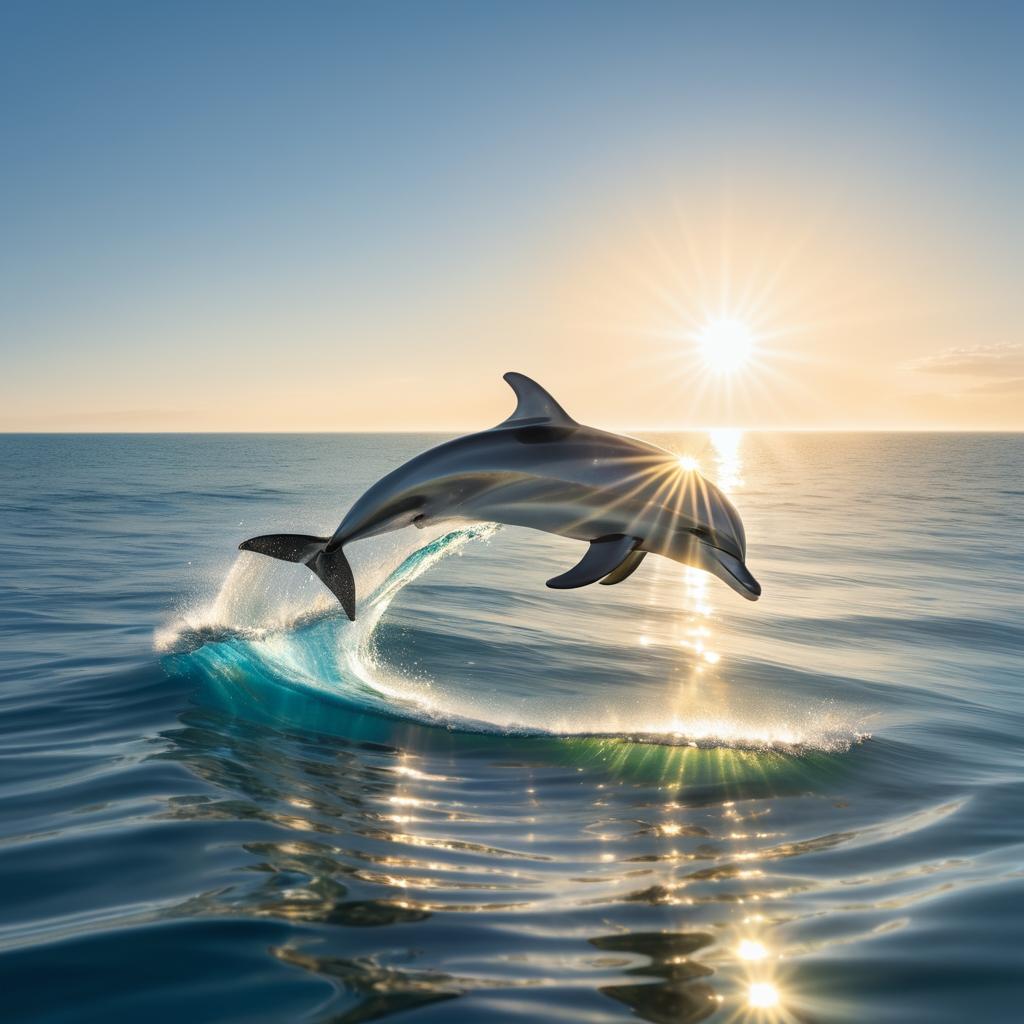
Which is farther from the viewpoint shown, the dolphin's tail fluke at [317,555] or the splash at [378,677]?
the splash at [378,677]

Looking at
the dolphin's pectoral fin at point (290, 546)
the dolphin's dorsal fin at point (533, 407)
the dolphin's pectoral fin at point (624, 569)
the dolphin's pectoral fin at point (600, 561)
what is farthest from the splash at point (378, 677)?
the dolphin's pectoral fin at point (600, 561)

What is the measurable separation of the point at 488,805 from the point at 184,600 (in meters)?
10.1

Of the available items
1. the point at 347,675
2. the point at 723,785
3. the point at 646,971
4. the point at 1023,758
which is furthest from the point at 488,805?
the point at 1023,758

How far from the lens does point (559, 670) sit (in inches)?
444

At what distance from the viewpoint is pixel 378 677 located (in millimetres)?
10211

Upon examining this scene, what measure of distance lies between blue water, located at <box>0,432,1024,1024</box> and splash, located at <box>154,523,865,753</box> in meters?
0.06

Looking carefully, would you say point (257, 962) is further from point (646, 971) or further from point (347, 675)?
point (347, 675)

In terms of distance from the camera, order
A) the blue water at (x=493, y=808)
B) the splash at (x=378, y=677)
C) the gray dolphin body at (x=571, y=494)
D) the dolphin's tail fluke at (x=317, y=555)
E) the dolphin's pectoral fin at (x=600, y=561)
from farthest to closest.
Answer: the splash at (x=378, y=677)
the dolphin's tail fluke at (x=317, y=555)
the gray dolphin body at (x=571, y=494)
the dolphin's pectoral fin at (x=600, y=561)
the blue water at (x=493, y=808)

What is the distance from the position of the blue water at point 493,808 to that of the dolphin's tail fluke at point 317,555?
1361mm

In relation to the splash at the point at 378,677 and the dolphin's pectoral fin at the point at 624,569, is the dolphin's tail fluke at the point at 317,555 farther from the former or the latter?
the dolphin's pectoral fin at the point at 624,569

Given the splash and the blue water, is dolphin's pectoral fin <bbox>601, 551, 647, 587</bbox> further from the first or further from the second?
the splash

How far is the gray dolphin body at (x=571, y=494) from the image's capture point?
620 cm

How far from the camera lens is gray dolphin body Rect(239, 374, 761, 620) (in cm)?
620

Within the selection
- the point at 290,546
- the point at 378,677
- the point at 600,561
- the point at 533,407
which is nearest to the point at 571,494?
the point at 600,561
